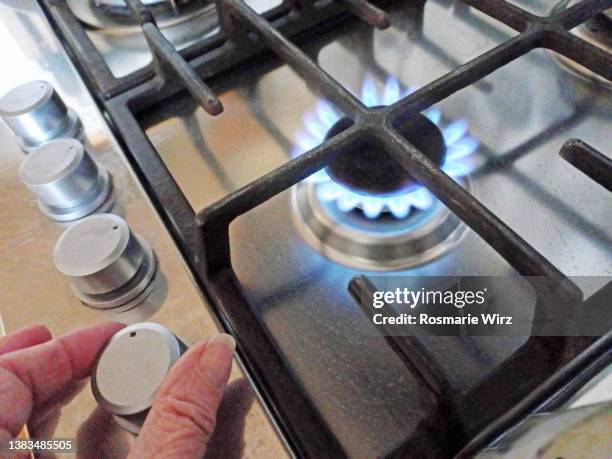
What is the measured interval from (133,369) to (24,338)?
10 cm

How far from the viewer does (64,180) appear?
0.46 m

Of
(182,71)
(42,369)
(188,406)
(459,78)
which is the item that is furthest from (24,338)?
(459,78)

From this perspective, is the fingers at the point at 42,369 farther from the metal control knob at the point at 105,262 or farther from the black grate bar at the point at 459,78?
the black grate bar at the point at 459,78

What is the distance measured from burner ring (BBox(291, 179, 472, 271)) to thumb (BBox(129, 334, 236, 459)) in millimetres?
130

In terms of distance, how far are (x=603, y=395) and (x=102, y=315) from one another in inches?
12.9

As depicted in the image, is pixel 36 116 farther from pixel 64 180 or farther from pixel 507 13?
pixel 507 13

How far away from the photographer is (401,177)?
46 cm

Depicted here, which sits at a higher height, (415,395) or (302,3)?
(302,3)

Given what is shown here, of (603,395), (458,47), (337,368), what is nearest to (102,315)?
(337,368)

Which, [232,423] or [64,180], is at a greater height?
[64,180]

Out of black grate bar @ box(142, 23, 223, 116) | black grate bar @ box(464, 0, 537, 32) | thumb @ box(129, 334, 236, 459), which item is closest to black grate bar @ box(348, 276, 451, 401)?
thumb @ box(129, 334, 236, 459)

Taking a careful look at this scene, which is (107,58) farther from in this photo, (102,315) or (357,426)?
(357,426)

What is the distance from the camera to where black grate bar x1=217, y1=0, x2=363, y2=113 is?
0.47 m

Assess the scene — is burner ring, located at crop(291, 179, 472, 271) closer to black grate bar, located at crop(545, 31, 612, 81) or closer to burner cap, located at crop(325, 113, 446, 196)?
burner cap, located at crop(325, 113, 446, 196)
